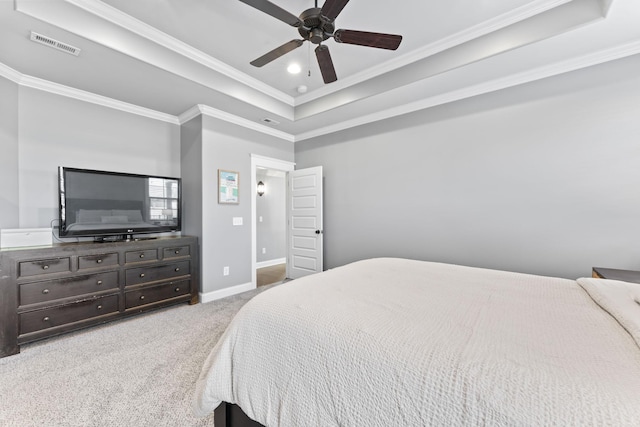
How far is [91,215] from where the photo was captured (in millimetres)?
2811

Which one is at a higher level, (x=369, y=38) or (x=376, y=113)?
(x=376, y=113)

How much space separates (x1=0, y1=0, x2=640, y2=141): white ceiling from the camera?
204 cm

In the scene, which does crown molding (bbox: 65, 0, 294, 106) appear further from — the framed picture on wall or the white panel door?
the white panel door

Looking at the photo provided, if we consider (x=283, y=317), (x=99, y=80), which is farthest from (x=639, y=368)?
(x=99, y=80)

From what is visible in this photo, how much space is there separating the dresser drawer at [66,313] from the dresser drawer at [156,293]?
0.46 feet

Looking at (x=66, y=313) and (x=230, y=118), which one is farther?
(x=230, y=118)

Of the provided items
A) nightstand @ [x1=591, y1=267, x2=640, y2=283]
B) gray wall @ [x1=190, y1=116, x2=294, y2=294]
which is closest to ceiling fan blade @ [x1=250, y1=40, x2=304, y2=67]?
gray wall @ [x1=190, y1=116, x2=294, y2=294]

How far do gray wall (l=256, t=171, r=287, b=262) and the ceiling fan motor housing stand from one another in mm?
4102

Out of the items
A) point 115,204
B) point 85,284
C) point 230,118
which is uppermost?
point 230,118

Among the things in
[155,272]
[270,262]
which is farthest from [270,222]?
[155,272]

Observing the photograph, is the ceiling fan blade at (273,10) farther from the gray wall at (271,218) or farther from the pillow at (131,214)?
the gray wall at (271,218)

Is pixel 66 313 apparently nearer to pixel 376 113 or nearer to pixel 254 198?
pixel 254 198

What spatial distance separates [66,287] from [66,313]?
0.79ft

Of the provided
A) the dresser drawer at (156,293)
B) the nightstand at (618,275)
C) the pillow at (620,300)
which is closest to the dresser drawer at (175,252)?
the dresser drawer at (156,293)
